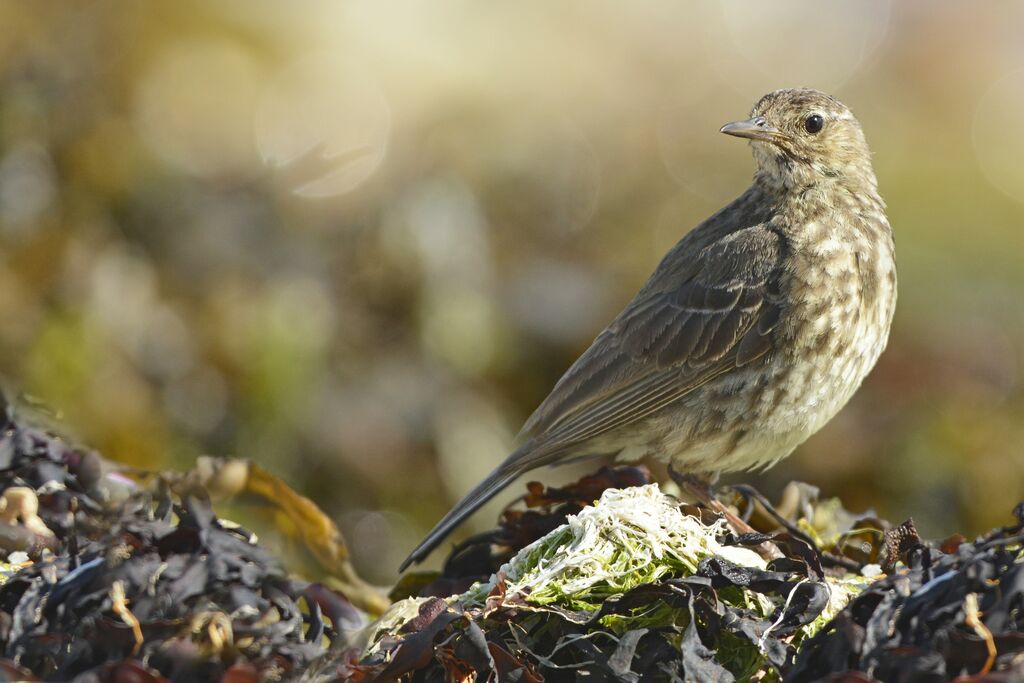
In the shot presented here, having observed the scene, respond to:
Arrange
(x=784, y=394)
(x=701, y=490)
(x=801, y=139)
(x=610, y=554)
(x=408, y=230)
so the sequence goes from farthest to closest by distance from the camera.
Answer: (x=408, y=230) → (x=801, y=139) → (x=701, y=490) → (x=784, y=394) → (x=610, y=554)

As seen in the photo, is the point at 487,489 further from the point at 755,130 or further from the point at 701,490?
the point at 755,130

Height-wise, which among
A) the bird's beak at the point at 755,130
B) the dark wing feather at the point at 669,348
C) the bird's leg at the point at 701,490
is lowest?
the bird's leg at the point at 701,490

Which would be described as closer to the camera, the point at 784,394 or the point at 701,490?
the point at 784,394

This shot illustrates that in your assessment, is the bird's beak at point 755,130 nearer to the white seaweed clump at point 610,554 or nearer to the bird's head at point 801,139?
the bird's head at point 801,139

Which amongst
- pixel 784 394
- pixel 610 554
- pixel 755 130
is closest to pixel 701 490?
A: pixel 784 394

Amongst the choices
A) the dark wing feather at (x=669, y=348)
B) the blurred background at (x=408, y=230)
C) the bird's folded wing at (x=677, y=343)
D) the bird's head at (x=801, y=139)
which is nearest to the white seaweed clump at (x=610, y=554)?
the dark wing feather at (x=669, y=348)

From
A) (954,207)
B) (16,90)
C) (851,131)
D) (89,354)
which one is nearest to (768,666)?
(851,131)

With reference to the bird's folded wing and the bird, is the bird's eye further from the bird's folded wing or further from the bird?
the bird's folded wing

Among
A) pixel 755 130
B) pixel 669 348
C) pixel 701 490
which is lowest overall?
pixel 701 490
